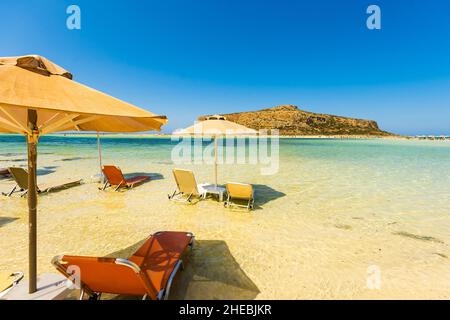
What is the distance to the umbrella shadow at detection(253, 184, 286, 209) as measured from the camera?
24.8 feet

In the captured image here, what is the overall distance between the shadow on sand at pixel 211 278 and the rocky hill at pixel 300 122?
9529 cm

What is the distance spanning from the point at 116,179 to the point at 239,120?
97606 millimetres

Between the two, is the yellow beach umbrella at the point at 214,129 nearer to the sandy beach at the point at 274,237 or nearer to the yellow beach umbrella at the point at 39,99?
the sandy beach at the point at 274,237

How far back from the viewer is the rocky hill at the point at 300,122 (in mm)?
106188

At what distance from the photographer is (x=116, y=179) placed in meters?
8.69

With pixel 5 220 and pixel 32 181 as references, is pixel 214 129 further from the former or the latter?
pixel 5 220

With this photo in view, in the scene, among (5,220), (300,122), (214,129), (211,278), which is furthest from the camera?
(300,122)

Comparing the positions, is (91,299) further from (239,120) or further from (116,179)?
(239,120)

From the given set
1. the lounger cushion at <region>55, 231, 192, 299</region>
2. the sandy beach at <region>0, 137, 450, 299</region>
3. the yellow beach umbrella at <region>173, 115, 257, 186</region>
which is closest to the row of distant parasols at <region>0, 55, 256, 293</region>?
the lounger cushion at <region>55, 231, 192, 299</region>

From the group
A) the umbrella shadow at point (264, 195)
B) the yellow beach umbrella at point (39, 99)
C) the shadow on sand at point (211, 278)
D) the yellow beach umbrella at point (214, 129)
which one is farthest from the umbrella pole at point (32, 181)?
the umbrella shadow at point (264, 195)

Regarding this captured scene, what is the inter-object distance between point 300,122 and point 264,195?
11378cm

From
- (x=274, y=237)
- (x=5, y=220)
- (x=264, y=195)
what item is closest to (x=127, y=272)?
(x=274, y=237)

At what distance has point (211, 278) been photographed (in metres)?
3.53
